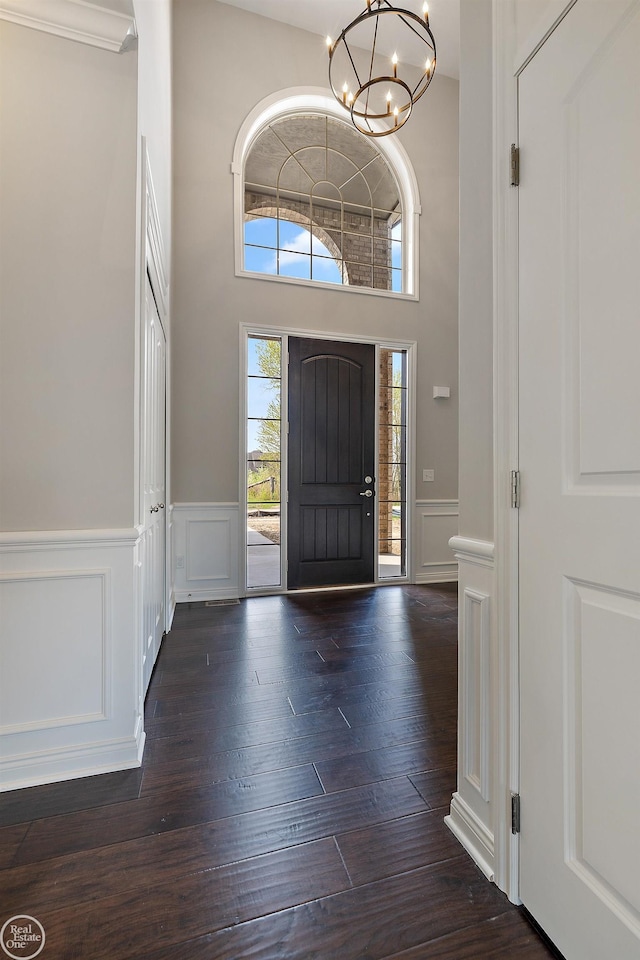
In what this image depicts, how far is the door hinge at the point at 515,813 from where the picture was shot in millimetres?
1110

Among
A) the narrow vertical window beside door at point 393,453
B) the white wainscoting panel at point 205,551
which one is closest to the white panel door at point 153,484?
the white wainscoting panel at point 205,551

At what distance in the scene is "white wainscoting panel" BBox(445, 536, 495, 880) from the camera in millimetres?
1208

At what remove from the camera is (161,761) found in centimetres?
170

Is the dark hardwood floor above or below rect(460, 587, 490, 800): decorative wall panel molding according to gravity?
below

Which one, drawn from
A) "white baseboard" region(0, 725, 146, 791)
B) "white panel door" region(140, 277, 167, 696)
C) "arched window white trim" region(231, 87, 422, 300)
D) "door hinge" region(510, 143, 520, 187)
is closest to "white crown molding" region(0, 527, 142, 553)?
"white panel door" region(140, 277, 167, 696)

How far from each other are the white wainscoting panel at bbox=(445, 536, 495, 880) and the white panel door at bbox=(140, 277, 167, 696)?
4.32 ft

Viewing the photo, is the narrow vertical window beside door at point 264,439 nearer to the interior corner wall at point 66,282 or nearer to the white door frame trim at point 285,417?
the white door frame trim at point 285,417

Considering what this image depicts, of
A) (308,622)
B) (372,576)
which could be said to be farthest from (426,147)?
(308,622)

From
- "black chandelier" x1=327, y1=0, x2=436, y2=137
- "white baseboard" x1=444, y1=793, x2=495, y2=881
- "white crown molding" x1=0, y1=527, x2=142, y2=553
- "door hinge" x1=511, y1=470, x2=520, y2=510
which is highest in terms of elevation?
"black chandelier" x1=327, y1=0, x2=436, y2=137

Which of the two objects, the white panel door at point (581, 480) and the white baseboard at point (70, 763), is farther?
the white baseboard at point (70, 763)

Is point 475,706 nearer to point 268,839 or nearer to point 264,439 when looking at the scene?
point 268,839

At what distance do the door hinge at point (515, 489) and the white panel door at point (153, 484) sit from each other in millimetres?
1469

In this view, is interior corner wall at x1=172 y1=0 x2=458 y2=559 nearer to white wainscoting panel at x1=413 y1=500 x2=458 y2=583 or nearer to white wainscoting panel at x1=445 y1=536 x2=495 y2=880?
white wainscoting panel at x1=413 y1=500 x2=458 y2=583

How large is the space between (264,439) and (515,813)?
3.44m
